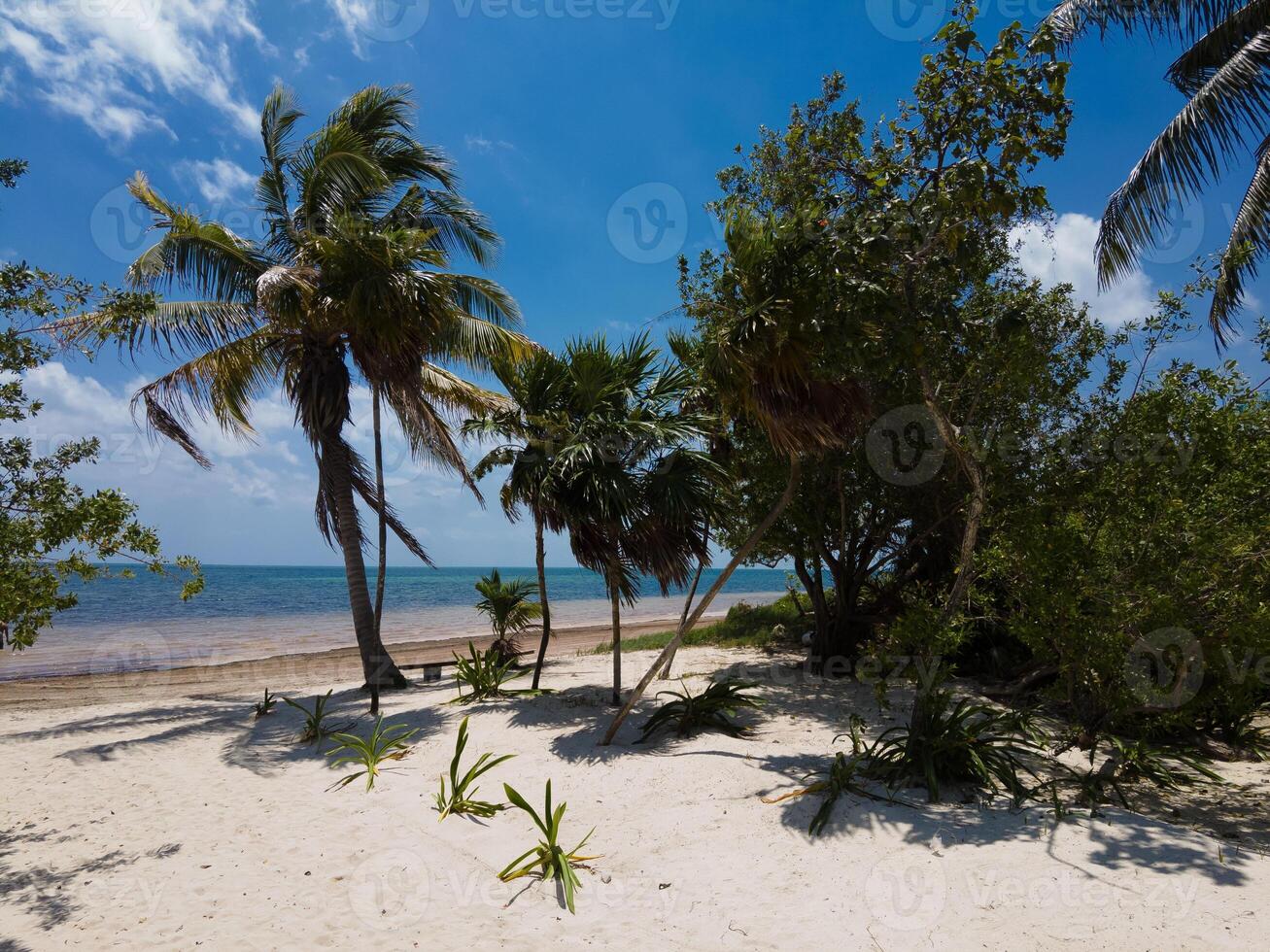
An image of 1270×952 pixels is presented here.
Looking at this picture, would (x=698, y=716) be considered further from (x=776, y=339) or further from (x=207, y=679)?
(x=207, y=679)

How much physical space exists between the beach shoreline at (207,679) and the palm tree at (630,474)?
411 cm

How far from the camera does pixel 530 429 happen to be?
9.16 m

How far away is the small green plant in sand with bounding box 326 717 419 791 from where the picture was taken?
6.89 m

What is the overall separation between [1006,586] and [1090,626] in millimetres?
1419

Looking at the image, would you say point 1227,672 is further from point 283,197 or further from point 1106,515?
point 283,197

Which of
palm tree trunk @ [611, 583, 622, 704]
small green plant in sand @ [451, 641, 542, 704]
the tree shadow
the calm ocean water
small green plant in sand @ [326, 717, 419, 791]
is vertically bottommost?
the calm ocean water

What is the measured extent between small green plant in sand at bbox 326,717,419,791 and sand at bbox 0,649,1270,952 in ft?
0.72

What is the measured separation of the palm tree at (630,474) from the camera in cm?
827

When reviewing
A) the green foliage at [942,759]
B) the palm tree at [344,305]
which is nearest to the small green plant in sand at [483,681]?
the palm tree at [344,305]

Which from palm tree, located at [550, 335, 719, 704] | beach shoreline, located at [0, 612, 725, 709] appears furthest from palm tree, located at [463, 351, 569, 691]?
beach shoreline, located at [0, 612, 725, 709]

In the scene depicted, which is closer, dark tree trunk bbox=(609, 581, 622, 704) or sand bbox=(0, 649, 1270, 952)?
sand bbox=(0, 649, 1270, 952)

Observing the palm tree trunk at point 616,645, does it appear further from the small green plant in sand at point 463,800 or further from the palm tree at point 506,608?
the palm tree at point 506,608

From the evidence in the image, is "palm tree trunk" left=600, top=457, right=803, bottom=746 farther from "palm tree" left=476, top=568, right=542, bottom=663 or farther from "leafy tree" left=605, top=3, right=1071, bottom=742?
"palm tree" left=476, top=568, right=542, bottom=663

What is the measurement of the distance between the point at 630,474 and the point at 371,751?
416 cm
